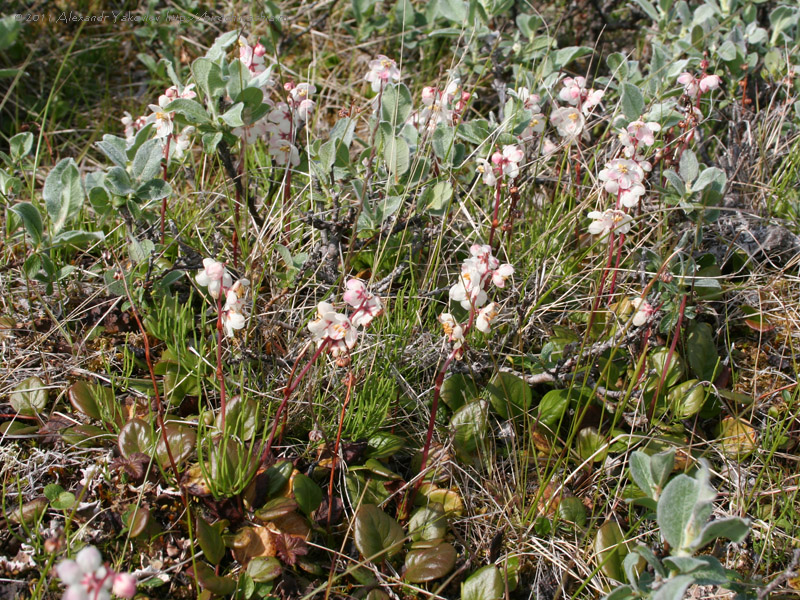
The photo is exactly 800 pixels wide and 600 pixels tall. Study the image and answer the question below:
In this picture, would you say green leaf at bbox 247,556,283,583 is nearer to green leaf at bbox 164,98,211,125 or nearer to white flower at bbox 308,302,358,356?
white flower at bbox 308,302,358,356

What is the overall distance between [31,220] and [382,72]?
143 centimetres

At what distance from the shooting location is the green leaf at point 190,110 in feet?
7.48

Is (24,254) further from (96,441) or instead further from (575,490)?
(575,490)

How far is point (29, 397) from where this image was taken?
2.13m

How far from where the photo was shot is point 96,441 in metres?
2.06

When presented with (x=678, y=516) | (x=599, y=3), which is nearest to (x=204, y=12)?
(x=599, y=3)

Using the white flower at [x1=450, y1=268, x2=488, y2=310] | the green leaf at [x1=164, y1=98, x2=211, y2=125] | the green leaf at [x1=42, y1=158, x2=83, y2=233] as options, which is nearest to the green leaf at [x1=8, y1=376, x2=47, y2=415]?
the green leaf at [x1=42, y1=158, x2=83, y2=233]

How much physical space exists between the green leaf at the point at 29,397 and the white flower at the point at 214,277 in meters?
0.82

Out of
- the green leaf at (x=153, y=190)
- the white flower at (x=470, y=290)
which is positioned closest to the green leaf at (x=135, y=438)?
the green leaf at (x=153, y=190)

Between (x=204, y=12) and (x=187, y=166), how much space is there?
5.16ft

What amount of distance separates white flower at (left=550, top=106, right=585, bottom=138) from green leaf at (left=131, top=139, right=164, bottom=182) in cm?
158

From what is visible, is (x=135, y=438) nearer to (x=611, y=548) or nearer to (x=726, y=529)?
(x=611, y=548)

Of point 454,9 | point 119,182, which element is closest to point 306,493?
point 119,182

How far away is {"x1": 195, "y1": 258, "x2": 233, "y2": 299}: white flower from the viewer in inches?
67.7
